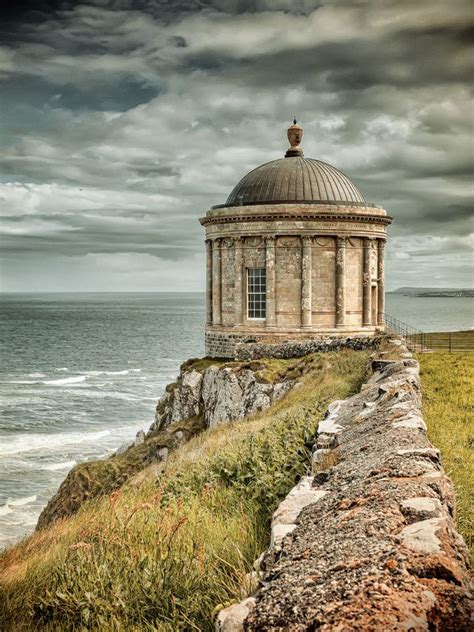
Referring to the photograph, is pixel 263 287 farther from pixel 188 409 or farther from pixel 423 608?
pixel 423 608

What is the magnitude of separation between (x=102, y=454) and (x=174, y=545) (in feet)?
101

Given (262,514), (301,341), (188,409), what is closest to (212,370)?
(188,409)

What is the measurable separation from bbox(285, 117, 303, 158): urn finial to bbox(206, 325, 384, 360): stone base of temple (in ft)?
32.3

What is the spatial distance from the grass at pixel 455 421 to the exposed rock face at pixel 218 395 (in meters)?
6.74

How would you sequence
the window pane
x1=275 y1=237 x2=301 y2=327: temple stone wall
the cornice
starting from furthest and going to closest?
the window pane
x1=275 y1=237 x2=301 y2=327: temple stone wall
the cornice

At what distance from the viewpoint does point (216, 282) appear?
3203cm

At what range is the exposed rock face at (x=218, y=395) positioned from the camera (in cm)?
2389

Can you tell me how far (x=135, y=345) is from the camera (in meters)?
102

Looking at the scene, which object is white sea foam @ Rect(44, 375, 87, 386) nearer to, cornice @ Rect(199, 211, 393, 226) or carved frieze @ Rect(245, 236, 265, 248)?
cornice @ Rect(199, 211, 393, 226)

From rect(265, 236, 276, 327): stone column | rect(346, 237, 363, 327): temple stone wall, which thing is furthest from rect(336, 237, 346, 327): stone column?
rect(265, 236, 276, 327): stone column

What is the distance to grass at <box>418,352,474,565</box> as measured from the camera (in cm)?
632

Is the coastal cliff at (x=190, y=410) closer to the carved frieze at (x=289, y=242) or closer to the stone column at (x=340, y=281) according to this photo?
the stone column at (x=340, y=281)

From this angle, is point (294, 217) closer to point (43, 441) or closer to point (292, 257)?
point (292, 257)

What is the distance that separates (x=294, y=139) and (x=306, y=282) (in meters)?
8.75
